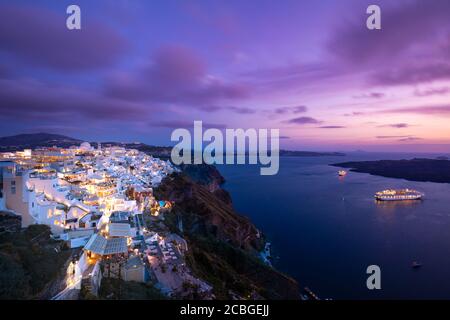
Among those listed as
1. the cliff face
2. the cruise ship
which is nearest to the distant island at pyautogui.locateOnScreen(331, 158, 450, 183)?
the cruise ship

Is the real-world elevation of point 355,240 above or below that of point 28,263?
below

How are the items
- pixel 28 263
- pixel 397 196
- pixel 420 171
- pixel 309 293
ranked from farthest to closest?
pixel 420 171, pixel 397 196, pixel 309 293, pixel 28 263

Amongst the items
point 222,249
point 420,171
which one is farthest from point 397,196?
point 420,171

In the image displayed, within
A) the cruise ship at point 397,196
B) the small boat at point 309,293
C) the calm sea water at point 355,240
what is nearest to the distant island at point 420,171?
the calm sea water at point 355,240

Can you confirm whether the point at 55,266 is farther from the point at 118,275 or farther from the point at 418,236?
the point at 418,236

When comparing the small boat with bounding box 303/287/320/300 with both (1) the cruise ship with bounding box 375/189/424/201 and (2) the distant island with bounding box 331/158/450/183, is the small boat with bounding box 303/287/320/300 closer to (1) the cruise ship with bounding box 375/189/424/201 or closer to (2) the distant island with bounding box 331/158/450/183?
(1) the cruise ship with bounding box 375/189/424/201

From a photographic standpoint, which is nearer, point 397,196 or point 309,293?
point 309,293

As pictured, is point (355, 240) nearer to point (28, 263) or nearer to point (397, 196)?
point (397, 196)
